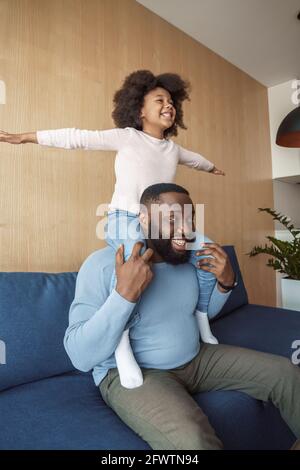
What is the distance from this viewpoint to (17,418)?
2.83 feet

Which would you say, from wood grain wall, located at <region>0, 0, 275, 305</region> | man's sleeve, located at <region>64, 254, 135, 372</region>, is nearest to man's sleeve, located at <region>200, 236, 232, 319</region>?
man's sleeve, located at <region>64, 254, 135, 372</region>

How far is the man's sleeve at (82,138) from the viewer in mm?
1026

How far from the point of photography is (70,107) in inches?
59.6

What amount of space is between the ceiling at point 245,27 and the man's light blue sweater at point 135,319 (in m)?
1.72

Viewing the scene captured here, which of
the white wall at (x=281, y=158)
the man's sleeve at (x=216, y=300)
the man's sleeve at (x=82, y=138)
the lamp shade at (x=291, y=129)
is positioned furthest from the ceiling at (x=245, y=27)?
the man's sleeve at (x=216, y=300)

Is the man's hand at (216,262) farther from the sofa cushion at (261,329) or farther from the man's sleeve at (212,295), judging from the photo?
→ the sofa cushion at (261,329)

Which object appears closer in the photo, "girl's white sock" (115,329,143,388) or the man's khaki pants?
the man's khaki pants

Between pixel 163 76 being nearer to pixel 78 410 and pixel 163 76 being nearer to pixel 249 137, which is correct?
pixel 78 410

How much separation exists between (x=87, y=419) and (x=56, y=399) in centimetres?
16

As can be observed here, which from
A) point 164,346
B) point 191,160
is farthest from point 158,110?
point 164,346

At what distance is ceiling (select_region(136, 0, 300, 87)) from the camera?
194cm

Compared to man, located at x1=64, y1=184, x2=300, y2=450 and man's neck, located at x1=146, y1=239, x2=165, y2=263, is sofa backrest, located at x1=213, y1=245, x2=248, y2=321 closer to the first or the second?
man, located at x1=64, y1=184, x2=300, y2=450

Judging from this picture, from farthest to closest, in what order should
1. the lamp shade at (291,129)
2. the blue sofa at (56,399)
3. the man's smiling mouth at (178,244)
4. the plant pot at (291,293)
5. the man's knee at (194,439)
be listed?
the plant pot at (291,293)
the lamp shade at (291,129)
the man's smiling mouth at (178,244)
the blue sofa at (56,399)
the man's knee at (194,439)
